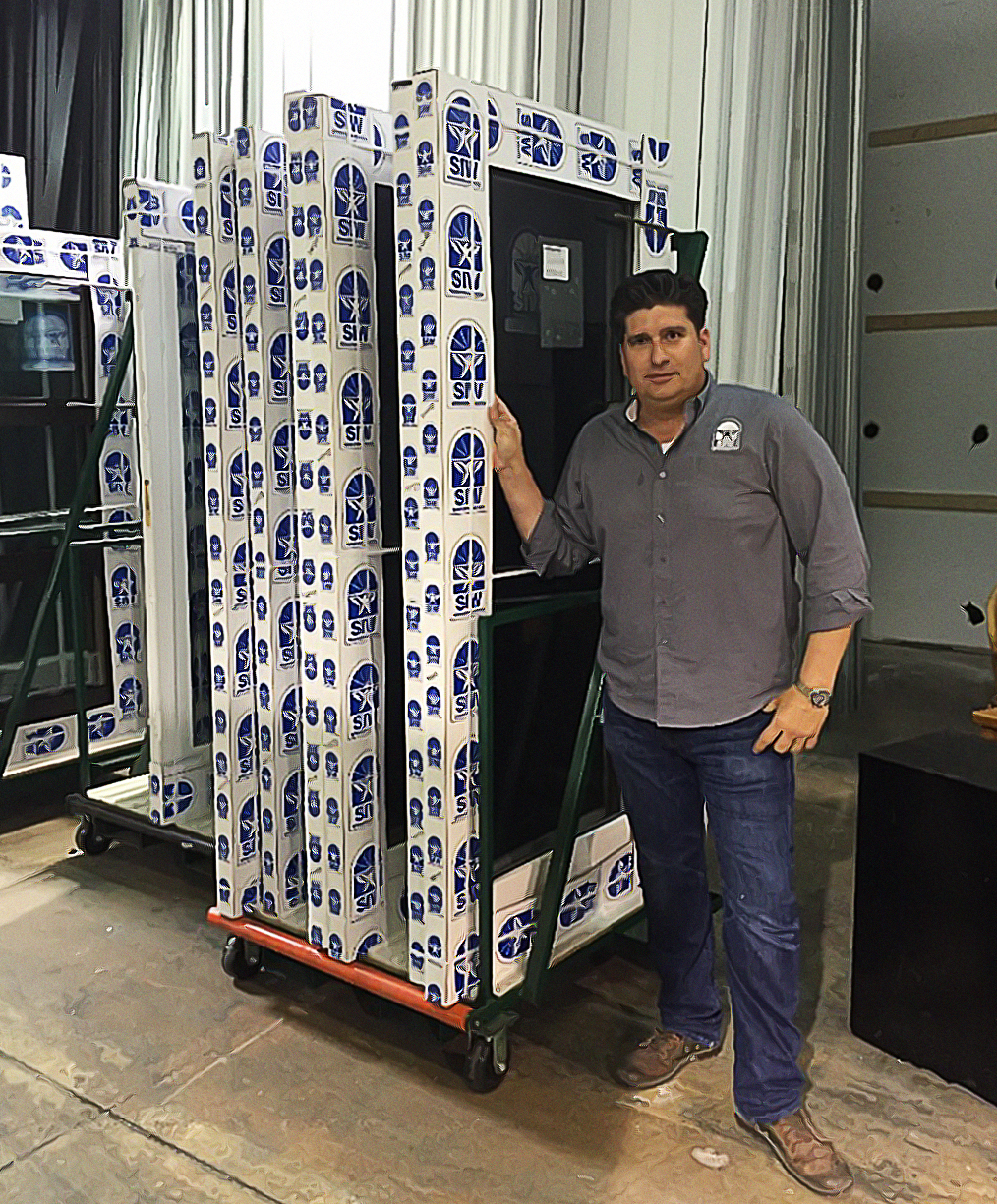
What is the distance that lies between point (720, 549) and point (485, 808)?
2.11 ft

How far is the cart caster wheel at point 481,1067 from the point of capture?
2.31 meters

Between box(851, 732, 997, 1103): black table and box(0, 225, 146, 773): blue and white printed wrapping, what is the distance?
2386 mm

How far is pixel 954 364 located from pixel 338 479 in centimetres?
437

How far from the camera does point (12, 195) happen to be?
370 centimetres

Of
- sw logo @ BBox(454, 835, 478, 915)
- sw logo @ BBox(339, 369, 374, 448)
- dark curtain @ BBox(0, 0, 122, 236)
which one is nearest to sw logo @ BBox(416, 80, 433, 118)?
sw logo @ BBox(339, 369, 374, 448)

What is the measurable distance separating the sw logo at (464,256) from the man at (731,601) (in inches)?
8.5

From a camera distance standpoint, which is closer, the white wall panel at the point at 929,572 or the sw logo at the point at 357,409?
the sw logo at the point at 357,409

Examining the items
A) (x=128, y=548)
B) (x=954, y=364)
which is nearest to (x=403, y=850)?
(x=128, y=548)

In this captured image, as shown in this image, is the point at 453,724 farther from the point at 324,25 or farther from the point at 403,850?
the point at 324,25

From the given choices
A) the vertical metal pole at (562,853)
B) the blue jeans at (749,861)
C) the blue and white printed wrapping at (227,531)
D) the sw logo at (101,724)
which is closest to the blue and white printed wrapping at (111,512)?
the sw logo at (101,724)

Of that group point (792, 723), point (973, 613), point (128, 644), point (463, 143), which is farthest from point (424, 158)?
point (973, 613)

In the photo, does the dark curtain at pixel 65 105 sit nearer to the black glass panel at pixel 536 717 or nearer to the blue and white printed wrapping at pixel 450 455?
the blue and white printed wrapping at pixel 450 455

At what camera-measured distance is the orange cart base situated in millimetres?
2324

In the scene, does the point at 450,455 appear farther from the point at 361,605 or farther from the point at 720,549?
the point at 720,549
